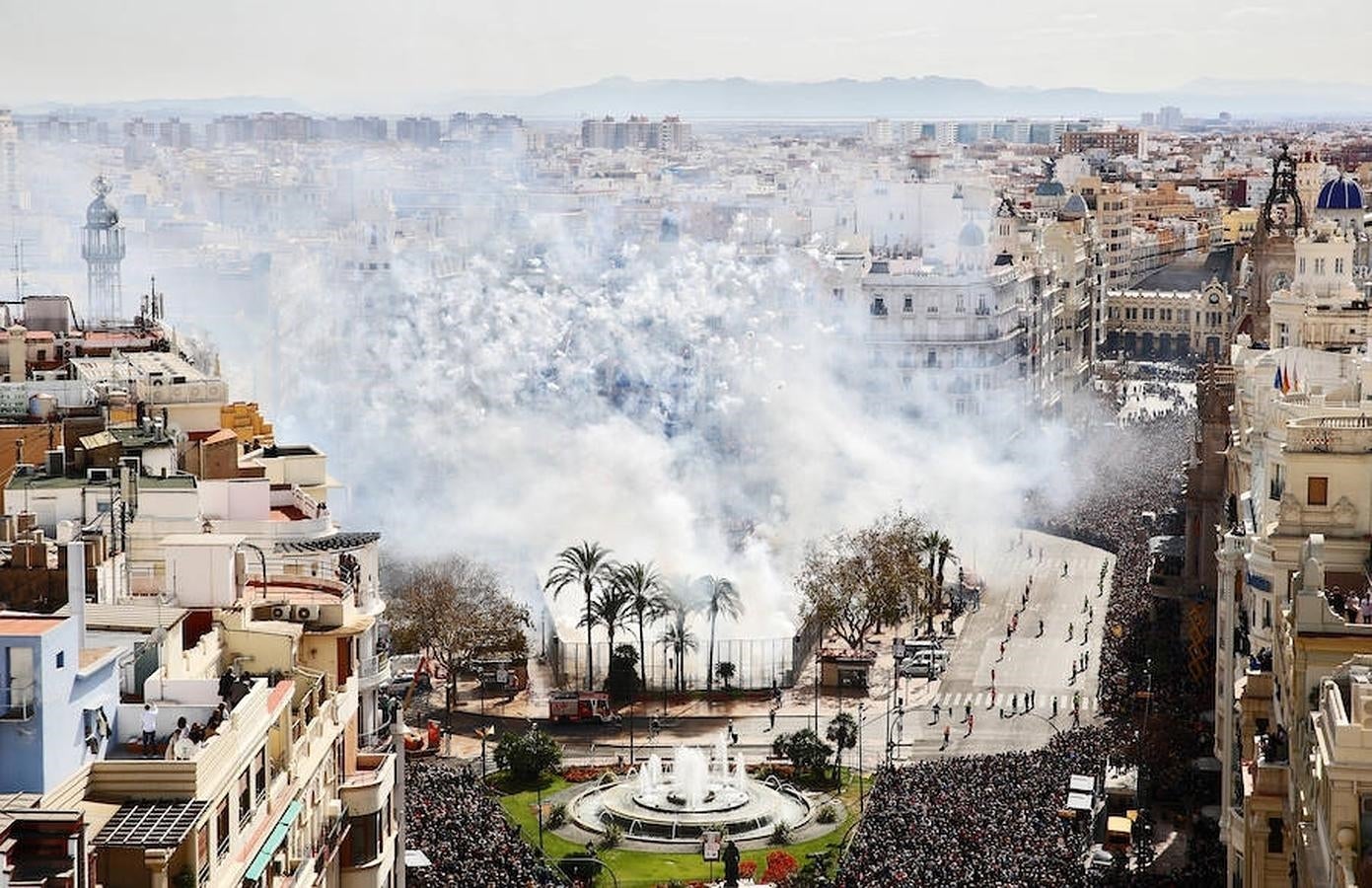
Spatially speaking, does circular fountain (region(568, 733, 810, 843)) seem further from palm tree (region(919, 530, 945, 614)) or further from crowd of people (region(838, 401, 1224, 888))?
palm tree (region(919, 530, 945, 614))

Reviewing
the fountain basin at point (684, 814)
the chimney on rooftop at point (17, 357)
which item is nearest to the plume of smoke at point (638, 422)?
the fountain basin at point (684, 814)

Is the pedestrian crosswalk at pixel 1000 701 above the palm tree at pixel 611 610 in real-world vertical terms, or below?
below

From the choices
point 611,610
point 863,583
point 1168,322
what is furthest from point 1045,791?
point 1168,322

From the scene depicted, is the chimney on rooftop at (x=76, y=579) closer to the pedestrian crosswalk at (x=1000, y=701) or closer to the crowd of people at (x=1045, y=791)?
the crowd of people at (x=1045, y=791)

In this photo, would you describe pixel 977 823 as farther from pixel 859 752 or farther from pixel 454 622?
pixel 454 622

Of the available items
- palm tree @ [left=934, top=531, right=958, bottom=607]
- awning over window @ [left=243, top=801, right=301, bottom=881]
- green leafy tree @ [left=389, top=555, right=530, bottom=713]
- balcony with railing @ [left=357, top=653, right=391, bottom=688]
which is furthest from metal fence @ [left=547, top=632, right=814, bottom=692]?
awning over window @ [left=243, top=801, right=301, bottom=881]
